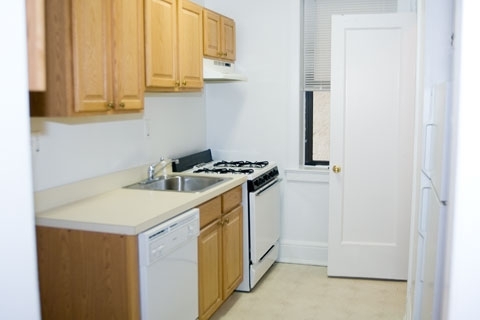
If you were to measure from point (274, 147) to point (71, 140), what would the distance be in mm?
2163

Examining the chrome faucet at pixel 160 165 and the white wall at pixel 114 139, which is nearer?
the white wall at pixel 114 139

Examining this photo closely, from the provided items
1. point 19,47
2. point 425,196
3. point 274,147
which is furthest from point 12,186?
point 274,147

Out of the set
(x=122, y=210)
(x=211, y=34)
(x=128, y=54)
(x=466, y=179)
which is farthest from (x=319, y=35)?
(x=466, y=179)

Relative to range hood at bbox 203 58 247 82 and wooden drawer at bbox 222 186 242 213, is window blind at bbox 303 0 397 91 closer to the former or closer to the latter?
range hood at bbox 203 58 247 82

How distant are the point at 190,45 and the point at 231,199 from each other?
1134 mm

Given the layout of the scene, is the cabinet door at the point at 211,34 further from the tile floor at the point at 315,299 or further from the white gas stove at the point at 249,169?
the tile floor at the point at 315,299

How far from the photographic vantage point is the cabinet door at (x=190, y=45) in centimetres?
339

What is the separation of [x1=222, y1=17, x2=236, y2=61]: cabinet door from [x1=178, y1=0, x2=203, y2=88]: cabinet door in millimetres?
478

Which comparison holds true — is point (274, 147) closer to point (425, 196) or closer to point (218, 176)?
point (218, 176)

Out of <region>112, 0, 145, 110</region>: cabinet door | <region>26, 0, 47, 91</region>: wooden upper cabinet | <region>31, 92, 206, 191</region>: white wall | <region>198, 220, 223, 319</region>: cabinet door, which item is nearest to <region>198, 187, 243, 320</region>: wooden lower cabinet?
<region>198, 220, 223, 319</region>: cabinet door

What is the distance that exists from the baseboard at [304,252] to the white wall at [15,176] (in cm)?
372

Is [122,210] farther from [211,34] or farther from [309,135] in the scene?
[309,135]

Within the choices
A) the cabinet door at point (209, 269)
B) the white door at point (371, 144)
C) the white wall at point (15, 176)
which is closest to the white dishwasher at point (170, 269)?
the cabinet door at point (209, 269)

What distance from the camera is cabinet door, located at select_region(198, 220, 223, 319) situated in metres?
3.09
